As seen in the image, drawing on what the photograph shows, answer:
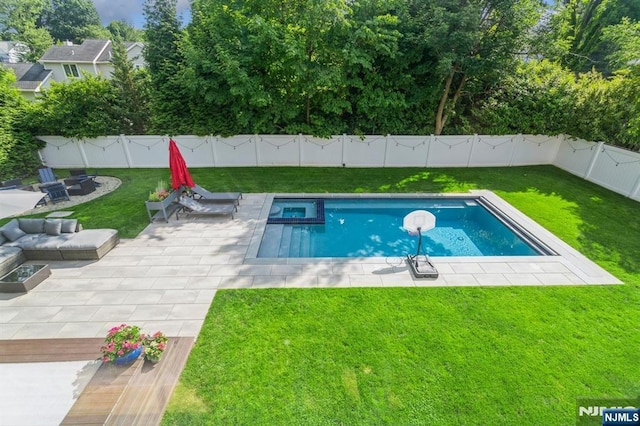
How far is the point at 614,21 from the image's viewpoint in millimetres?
20359

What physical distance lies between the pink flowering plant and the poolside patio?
Answer: 636mm

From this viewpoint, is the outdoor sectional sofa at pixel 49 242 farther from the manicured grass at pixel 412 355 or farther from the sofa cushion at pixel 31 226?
the manicured grass at pixel 412 355

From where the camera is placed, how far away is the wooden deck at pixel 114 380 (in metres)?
3.74

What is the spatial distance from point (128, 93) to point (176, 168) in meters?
8.93

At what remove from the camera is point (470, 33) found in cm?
1151

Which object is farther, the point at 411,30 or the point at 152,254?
the point at 411,30

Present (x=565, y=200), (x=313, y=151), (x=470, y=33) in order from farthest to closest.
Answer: (x=313, y=151) → (x=470, y=33) → (x=565, y=200)

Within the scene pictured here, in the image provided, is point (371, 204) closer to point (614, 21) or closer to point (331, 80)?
point (331, 80)

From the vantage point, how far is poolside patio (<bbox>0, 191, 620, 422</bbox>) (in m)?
5.44

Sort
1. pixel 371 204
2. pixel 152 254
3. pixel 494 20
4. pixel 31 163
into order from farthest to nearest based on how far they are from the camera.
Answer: pixel 31 163
pixel 494 20
pixel 371 204
pixel 152 254

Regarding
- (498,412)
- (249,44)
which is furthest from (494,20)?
(498,412)

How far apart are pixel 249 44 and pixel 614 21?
2589 cm

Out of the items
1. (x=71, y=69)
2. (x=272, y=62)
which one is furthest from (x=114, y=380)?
(x=71, y=69)

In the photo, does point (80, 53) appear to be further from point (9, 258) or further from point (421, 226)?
point (421, 226)
